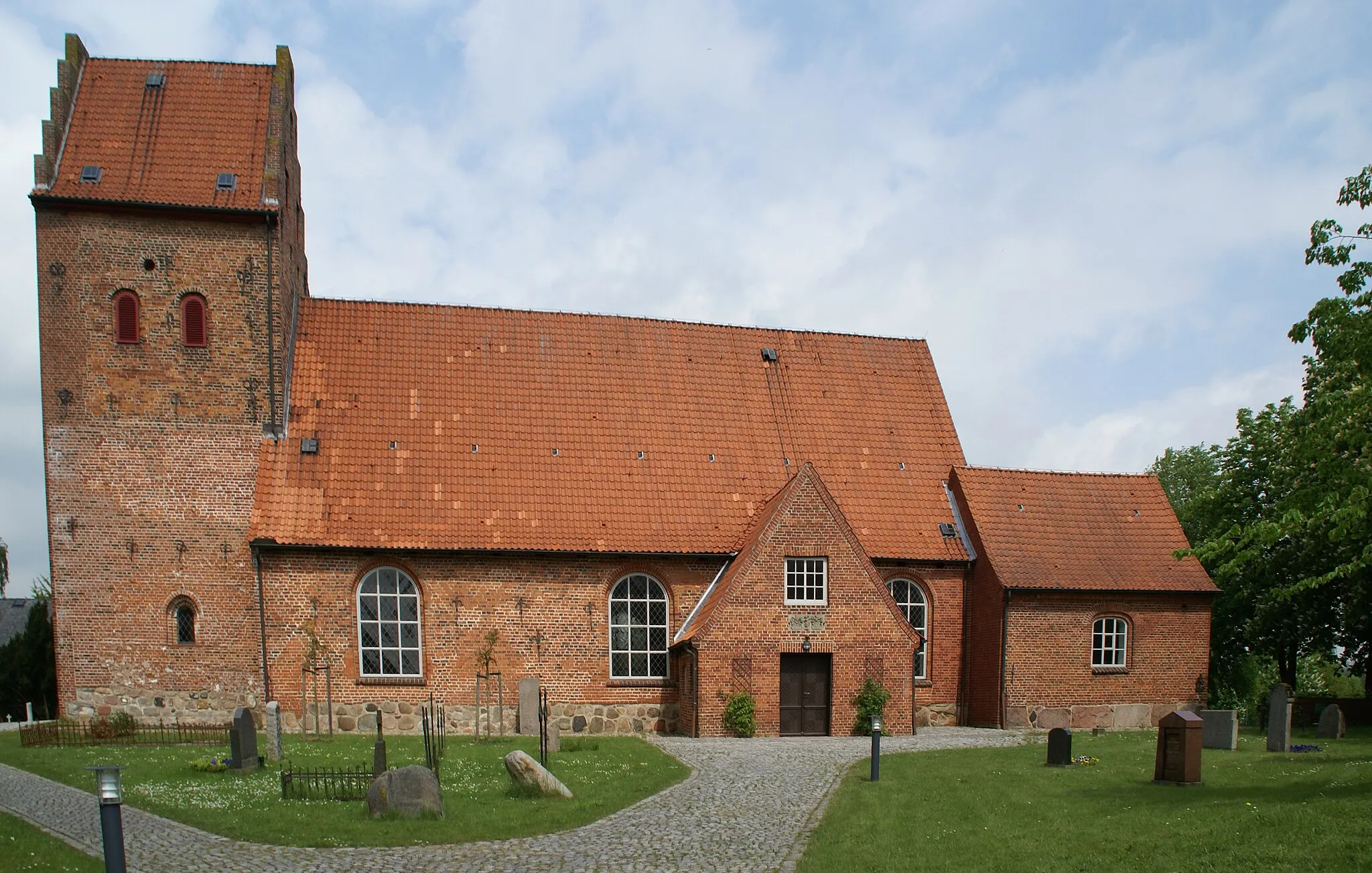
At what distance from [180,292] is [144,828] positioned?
13.7m

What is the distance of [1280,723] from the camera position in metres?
19.1

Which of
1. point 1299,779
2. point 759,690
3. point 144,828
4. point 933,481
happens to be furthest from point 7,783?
point 933,481

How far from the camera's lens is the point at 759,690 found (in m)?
21.5

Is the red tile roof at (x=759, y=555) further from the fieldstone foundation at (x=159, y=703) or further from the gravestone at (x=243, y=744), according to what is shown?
the fieldstone foundation at (x=159, y=703)

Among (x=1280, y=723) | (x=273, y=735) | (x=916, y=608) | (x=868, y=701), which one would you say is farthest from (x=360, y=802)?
(x=1280, y=723)

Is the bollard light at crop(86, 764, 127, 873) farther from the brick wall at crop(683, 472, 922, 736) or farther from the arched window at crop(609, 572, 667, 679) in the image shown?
the arched window at crop(609, 572, 667, 679)

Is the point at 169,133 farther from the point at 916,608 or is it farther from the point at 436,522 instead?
the point at 916,608

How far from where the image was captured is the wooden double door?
2197 cm

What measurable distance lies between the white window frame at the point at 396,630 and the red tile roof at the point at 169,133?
813 cm

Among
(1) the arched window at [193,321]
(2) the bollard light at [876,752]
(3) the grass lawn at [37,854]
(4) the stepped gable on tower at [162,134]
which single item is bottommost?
(2) the bollard light at [876,752]

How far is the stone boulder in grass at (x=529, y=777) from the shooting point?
528 inches

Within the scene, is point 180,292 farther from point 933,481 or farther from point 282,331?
point 933,481

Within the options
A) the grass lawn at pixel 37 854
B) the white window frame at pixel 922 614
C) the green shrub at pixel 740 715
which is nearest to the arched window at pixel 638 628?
the green shrub at pixel 740 715

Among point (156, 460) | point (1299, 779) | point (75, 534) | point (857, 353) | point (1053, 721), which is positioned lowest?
point (1053, 721)
